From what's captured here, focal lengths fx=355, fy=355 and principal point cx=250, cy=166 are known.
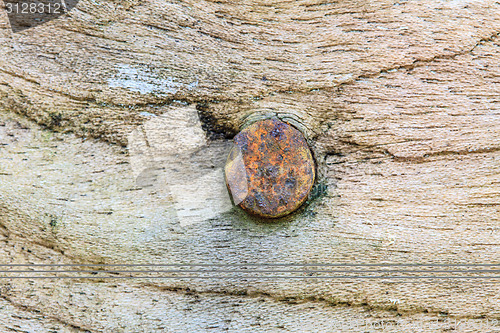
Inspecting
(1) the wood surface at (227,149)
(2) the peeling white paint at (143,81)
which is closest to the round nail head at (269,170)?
(1) the wood surface at (227,149)

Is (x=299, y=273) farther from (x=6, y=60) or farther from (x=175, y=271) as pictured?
(x=6, y=60)

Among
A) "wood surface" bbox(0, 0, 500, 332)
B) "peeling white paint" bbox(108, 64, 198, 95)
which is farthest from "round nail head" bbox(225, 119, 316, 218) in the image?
"peeling white paint" bbox(108, 64, 198, 95)

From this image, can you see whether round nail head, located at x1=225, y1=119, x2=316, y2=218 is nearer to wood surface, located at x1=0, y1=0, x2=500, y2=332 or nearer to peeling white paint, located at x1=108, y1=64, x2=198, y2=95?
wood surface, located at x1=0, y1=0, x2=500, y2=332

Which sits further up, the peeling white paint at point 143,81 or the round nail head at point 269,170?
the peeling white paint at point 143,81

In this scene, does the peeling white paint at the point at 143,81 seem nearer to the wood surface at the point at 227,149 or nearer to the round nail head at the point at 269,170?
the wood surface at the point at 227,149

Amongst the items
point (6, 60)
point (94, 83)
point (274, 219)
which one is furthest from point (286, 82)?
point (6, 60)

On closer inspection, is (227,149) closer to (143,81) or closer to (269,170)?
(269,170)
